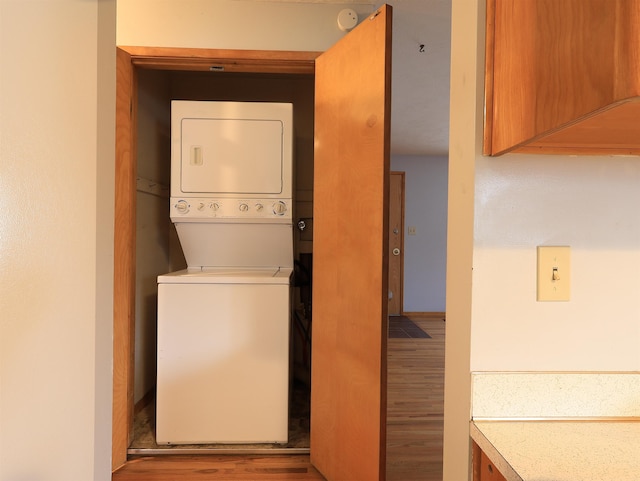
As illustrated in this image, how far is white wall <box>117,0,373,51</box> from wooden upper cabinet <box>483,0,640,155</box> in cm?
139

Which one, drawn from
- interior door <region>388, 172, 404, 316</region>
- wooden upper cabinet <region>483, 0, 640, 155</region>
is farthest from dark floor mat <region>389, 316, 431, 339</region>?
wooden upper cabinet <region>483, 0, 640, 155</region>

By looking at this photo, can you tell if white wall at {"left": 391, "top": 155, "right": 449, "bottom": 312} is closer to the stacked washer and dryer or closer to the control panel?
the control panel

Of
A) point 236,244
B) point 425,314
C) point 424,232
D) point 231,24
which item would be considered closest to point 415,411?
point 236,244

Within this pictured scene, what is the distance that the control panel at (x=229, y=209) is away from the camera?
2.20 metres

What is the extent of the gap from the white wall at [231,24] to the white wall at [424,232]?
369cm

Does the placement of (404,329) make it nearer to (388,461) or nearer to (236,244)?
(388,461)

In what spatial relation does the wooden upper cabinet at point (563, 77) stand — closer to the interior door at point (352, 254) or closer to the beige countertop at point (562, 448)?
the beige countertop at point (562, 448)

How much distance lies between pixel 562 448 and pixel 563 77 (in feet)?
1.96

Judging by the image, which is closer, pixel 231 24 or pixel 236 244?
pixel 231 24

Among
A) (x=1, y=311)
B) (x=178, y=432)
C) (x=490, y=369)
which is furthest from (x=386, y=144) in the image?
(x=178, y=432)

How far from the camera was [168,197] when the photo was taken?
9.62 ft

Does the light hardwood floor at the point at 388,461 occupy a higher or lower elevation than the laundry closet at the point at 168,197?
lower

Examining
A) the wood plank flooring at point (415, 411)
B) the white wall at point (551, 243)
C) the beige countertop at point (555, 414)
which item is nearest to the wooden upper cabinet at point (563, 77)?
the white wall at point (551, 243)

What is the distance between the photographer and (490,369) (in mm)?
786
